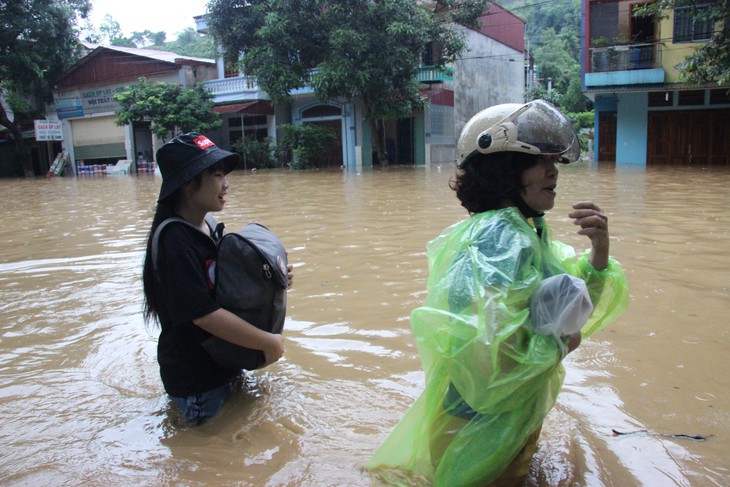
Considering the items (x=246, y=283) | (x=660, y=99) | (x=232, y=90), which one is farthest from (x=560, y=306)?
(x=232, y=90)

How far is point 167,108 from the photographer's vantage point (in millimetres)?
25531

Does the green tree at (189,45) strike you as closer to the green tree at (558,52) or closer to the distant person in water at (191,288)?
the green tree at (558,52)

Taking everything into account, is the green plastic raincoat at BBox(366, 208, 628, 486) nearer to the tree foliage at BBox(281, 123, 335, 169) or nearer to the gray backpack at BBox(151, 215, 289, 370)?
the gray backpack at BBox(151, 215, 289, 370)

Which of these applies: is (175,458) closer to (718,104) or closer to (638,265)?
(638,265)

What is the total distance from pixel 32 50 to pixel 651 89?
1016 inches

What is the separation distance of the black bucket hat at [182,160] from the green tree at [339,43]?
1894 cm

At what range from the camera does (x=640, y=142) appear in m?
21.9

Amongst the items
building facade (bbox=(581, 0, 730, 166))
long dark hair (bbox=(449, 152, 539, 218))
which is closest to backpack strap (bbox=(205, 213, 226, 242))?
long dark hair (bbox=(449, 152, 539, 218))

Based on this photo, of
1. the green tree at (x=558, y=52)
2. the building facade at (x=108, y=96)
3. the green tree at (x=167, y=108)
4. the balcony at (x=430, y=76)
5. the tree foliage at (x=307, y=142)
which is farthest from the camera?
the green tree at (x=558, y=52)

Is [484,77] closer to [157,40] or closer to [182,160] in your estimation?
[182,160]

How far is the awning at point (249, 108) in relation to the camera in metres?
26.7

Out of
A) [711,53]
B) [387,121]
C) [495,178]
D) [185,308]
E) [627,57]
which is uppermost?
[627,57]

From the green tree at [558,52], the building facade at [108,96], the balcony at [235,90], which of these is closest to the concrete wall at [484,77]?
the green tree at [558,52]

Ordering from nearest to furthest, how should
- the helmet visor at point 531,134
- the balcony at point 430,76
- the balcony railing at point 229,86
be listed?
1. the helmet visor at point 531,134
2. the balcony at point 430,76
3. the balcony railing at point 229,86
